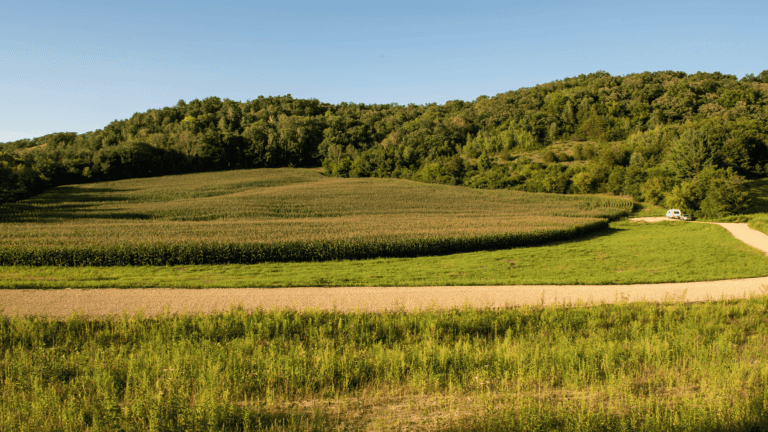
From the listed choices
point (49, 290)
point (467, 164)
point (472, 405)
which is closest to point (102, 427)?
point (472, 405)

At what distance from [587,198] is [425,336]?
196ft

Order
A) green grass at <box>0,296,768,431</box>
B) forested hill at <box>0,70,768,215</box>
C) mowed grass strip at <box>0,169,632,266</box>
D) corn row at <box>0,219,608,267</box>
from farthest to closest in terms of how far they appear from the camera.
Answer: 1. forested hill at <box>0,70,768,215</box>
2. mowed grass strip at <box>0,169,632,266</box>
3. corn row at <box>0,219,608,267</box>
4. green grass at <box>0,296,768,431</box>

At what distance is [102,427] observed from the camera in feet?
18.9

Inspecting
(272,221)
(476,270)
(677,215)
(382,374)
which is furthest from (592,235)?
(382,374)

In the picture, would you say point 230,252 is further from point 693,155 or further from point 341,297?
point 693,155

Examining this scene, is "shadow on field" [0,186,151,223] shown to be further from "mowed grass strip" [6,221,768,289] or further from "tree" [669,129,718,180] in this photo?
"tree" [669,129,718,180]

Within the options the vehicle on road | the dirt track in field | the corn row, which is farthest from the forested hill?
the dirt track in field

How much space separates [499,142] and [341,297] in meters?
96.9

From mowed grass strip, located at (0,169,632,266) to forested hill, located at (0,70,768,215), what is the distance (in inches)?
380

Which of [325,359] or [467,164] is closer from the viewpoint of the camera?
[325,359]

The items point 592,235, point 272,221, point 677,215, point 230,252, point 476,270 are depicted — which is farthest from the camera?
point 677,215

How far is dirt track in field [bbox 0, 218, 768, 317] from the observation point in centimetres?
1332

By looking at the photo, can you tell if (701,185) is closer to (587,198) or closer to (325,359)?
(587,198)

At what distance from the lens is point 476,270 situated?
72.8ft
